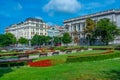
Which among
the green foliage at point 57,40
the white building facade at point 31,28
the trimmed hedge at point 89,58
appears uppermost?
the white building facade at point 31,28

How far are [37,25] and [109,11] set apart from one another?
49.0 m

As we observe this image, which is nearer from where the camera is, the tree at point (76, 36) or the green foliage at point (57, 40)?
the tree at point (76, 36)

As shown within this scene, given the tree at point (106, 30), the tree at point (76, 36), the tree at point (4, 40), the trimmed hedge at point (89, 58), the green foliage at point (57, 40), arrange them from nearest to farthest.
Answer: the trimmed hedge at point (89, 58) → the tree at point (106, 30) → the tree at point (4, 40) → the tree at point (76, 36) → the green foliage at point (57, 40)

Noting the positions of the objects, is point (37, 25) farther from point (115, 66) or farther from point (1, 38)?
point (115, 66)

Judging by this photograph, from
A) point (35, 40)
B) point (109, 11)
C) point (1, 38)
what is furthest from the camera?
point (35, 40)

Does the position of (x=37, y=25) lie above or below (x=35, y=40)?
above

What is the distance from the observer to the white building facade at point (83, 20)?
294 feet

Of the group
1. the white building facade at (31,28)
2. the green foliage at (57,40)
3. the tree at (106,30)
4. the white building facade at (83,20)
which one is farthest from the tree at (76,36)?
the white building facade at (31,28)

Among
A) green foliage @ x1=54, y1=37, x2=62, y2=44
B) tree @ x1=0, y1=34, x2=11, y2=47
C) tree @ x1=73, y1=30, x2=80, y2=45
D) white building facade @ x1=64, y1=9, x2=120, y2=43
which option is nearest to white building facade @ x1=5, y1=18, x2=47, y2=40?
white building facade @ x1=64, y1=9, x2=120, y2=43

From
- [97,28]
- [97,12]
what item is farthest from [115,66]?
[97,12]

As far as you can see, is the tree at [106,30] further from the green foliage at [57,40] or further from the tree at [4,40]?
the tree at [4,40]

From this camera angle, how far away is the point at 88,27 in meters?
76.7

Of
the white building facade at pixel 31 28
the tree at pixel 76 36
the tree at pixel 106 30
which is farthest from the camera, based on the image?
the white building facade at pixel 31 28

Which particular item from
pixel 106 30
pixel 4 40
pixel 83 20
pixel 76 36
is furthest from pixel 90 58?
pixel 83 20
